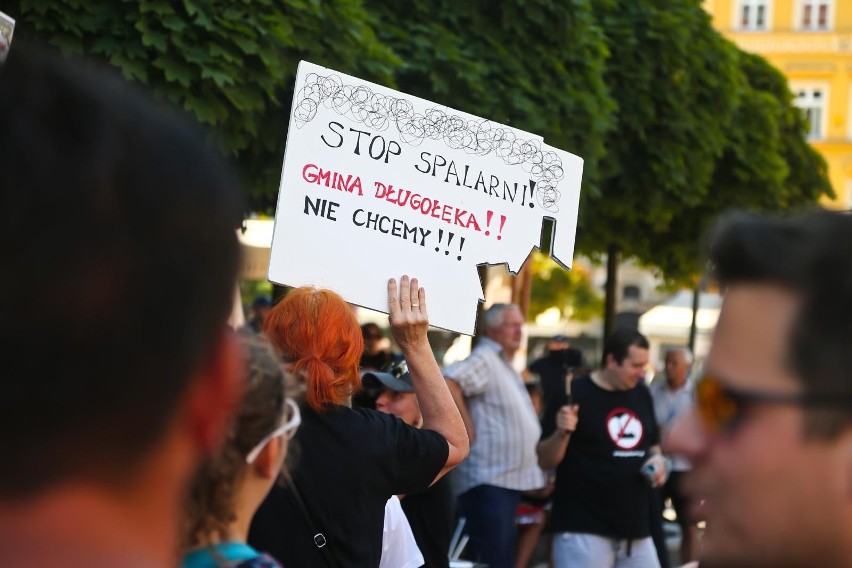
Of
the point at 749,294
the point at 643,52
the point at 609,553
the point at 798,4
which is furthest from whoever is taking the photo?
the point at 798,4

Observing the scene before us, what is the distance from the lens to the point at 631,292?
48.3m

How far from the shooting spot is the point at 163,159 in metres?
1.09

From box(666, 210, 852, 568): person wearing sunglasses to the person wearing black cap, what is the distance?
3375mm

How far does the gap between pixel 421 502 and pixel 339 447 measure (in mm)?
1751

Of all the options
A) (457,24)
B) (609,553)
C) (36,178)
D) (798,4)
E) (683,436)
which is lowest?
(609,553)

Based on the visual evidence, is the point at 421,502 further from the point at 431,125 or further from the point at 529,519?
the point at 529,519

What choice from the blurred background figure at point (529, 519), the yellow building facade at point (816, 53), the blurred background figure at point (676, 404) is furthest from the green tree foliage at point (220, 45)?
the yellow building facade at point (816, 53)

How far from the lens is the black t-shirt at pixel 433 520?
16.3ft

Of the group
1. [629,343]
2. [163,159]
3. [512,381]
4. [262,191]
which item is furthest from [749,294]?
[262,191]

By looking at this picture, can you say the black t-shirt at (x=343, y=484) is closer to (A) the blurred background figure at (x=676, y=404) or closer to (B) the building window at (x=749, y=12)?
(A) the blurred background figure at (x=676, y=404)

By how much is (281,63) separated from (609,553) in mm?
3230

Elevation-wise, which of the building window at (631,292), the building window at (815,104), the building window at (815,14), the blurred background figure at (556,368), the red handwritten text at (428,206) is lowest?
the blurred background figure at (556,368)

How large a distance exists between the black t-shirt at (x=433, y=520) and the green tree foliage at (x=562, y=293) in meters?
27.0

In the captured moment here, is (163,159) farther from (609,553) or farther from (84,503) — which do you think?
(609,553)
